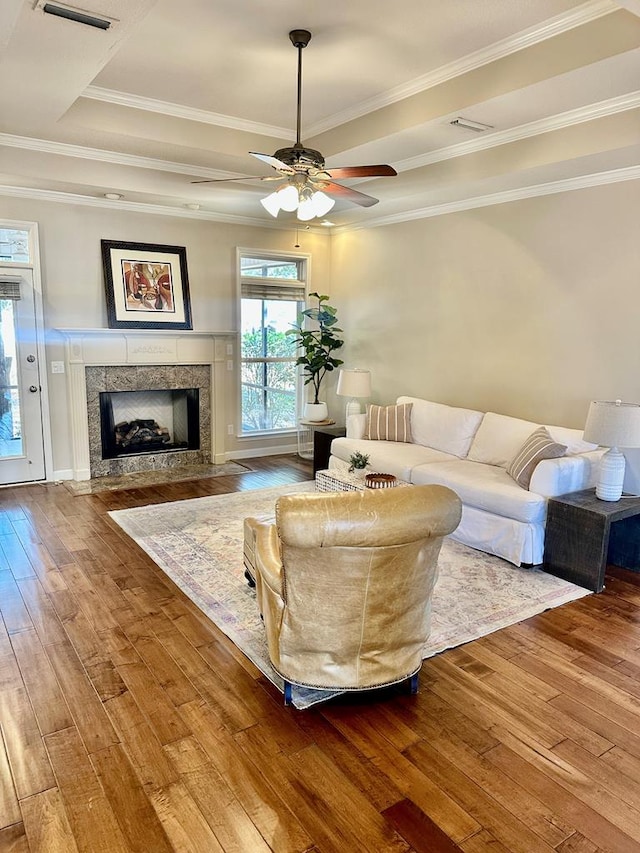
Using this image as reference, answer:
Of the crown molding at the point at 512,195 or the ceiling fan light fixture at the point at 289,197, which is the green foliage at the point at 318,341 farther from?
the ceiling fan light fixture at the point at 289,197

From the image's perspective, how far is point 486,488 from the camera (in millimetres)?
4109

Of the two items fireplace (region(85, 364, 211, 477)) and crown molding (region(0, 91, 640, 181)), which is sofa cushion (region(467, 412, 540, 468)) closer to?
crown molding (region(0, 91, 640, 181))

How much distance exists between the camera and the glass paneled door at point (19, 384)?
17.8ft

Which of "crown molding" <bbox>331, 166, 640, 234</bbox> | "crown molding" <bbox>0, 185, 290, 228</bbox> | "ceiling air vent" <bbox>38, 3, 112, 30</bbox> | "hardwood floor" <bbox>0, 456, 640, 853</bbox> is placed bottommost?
"hardwood floor" <bbox>0, 456, 640, 853</bbox>

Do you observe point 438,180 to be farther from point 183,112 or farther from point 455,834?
point 455,834

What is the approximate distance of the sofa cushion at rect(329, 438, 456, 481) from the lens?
4832 millimetres

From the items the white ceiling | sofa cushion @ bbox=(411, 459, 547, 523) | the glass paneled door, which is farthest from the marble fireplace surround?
sofa cushion @ bbox=(411, 459, 547, 523)

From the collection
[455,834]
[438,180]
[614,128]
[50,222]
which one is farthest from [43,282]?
[455,834]

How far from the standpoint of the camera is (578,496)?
390cm

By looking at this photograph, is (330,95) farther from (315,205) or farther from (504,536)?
(504,536)

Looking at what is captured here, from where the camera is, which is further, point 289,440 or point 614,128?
point 289,440

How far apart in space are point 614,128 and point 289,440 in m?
4.94

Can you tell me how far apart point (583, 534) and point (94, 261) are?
510 centimetres

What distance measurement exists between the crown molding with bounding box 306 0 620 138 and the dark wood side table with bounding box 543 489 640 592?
273cm
